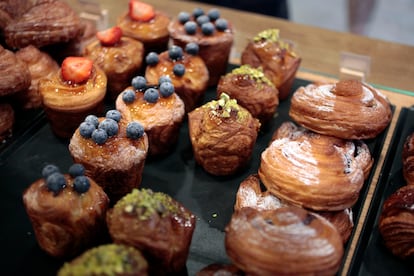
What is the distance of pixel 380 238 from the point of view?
2.83 meters

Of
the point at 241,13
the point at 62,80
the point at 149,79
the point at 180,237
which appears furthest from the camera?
the point at 241,13

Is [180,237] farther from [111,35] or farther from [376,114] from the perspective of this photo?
[111,35]

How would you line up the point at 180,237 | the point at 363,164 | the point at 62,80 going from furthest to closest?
the point at 62,80 → the point at 363,164 → the point at 180,237

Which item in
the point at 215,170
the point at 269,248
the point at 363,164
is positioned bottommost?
the point at 215,170

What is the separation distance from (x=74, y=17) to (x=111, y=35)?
30 centimetres

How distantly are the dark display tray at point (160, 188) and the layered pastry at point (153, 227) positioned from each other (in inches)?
11.6

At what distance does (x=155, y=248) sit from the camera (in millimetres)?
2301

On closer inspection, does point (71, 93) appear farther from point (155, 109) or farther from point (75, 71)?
point (155, 109)

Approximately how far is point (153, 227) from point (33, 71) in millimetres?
1777

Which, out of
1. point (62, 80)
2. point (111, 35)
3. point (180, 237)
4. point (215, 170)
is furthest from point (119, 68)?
point (180, 237)

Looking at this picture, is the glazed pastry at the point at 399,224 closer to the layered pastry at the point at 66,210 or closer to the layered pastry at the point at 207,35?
the layered pastry at the point at 66,210

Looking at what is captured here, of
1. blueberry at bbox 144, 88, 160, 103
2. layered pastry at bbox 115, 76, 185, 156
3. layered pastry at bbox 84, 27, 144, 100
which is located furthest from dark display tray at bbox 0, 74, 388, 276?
layered pastry at bbox 84, 27, 144, 100

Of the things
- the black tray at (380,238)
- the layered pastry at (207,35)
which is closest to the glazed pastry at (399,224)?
the black tray at (380,238)

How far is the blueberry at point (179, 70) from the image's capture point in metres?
3.47
